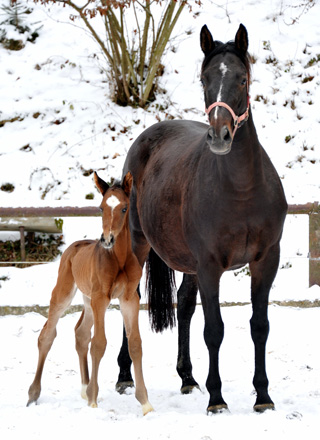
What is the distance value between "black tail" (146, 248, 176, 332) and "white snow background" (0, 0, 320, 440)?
38 centimetres

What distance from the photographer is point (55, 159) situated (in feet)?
32.8

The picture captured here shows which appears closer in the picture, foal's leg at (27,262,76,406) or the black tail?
foal's leg at (27,262,76,406)

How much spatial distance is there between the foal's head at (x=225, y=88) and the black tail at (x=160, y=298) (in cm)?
197

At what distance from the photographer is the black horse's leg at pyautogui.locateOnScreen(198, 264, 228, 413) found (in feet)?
12.8

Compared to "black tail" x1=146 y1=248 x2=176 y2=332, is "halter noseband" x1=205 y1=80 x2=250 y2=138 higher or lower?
higher

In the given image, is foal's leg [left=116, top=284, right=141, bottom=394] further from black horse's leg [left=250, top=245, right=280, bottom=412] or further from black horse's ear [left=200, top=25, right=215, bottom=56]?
black horse's ear [left=200, top=25, right=215, bottom=56]

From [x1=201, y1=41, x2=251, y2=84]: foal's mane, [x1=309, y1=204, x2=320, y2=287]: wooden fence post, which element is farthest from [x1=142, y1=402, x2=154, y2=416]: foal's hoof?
[x1=309, y1=204, x2=320, y2=287]: wooden fence post

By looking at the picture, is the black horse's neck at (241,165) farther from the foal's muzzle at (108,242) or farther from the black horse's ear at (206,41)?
the foal's muzzle at (108,242)

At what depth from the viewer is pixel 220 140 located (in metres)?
3.39

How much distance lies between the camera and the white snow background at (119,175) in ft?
12.4

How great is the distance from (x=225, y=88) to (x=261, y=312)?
1412 mm

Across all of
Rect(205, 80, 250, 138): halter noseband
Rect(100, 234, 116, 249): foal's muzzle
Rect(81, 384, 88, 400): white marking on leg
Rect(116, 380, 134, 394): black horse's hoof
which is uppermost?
Rect(205, 80, 250, 138): halter noseband

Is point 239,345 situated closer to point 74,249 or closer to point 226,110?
point 74,249

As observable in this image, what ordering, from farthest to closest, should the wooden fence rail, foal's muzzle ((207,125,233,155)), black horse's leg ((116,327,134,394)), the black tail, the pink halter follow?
the wooden fence rail → the black tail → black horse's leg ((116,327,134,394)) → the pink halter → foal's muzzle ((207,125,233,155))
